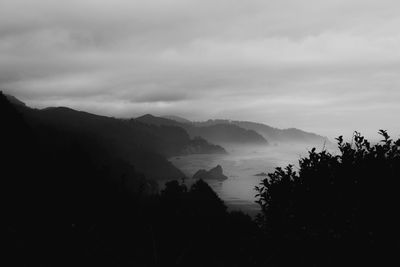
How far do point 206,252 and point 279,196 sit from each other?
4.41 m

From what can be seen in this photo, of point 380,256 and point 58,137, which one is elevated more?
point 58,137

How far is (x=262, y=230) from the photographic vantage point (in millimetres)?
13367

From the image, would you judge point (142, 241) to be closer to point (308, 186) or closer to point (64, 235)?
point (64, 235)

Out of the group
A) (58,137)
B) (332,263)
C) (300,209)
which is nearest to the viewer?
(332,263)

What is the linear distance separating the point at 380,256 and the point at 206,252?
468 centimetres

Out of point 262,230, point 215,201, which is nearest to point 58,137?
point 215,201

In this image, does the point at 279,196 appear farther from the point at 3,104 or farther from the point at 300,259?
the point at 3,104

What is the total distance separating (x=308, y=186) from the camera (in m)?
12.5

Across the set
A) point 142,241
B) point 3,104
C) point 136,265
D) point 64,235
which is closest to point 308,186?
point 142,241

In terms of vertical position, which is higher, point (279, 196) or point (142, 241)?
point (279, 196)

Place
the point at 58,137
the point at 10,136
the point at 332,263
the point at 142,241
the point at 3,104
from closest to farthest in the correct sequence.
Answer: the point at 332,263
the point at 142,241
the point at 10,136
the point at 3,104
the point at 58,137

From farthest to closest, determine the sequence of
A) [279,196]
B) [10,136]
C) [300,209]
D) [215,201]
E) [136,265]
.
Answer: [215,201]
[10,136]
[279,196]
[300,209]
[136,265]

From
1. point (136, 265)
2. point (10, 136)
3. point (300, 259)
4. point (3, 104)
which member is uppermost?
point (3, 104)

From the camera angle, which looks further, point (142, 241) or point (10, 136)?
point (10, 136)
